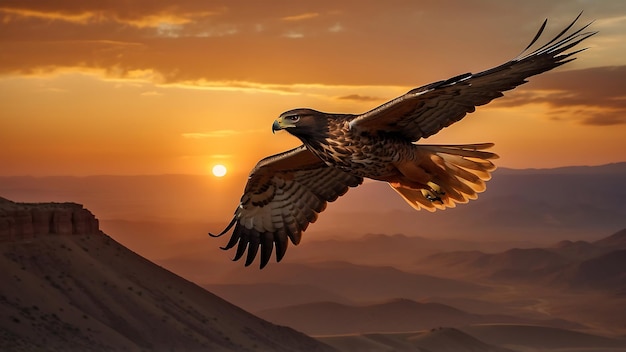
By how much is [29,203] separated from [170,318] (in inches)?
622

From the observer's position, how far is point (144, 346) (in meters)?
91.4

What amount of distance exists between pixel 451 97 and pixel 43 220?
90084 millimetres

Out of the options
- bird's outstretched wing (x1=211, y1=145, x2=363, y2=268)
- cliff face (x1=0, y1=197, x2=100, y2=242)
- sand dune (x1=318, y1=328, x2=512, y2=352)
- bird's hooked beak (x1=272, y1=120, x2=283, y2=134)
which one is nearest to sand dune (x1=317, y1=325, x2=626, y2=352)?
sand dune (x1=318, y1=328, x2=512, y2=352)

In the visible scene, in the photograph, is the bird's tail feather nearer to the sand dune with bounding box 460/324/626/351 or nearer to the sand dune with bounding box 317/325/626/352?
the sand dune with bounding box 317/325/626/352

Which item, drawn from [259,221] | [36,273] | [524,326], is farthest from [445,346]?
[259,221]

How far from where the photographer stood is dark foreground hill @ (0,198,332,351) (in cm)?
8712

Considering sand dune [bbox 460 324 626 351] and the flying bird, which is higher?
sand dune [bbox 460 324 626 351]

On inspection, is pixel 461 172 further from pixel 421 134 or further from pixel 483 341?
pixel 483 341

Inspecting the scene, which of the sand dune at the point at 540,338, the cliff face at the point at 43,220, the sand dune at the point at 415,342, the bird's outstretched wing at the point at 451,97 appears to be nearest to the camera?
the bird's outstretched wing at the point at 451,97

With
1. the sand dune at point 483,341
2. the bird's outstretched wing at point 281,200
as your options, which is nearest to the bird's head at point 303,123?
the bird's outstretched wing at point 281,200

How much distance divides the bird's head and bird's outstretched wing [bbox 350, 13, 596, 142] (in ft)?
1.21

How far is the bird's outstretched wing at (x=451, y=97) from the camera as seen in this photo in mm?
12219

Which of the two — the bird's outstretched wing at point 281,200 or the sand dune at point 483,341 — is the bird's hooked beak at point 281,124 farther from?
the sand dune at point 483,341

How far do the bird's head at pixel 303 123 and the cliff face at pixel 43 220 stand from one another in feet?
274
